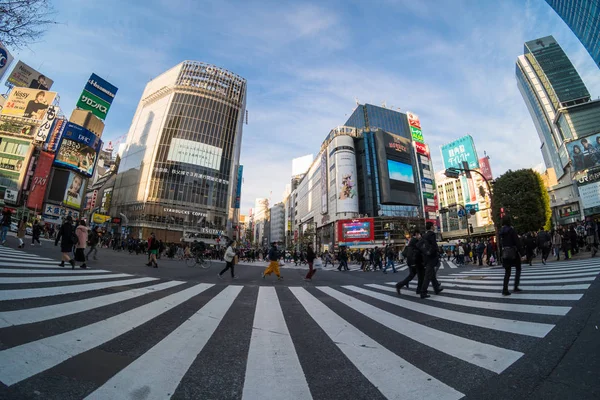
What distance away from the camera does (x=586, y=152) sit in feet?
127

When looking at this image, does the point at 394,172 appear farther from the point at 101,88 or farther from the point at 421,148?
the point at 101,88

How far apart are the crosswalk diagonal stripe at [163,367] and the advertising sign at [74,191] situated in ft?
220

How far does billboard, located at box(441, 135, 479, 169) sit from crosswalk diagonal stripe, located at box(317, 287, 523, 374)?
79.3m

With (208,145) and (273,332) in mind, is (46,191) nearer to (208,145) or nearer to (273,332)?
(208,145)

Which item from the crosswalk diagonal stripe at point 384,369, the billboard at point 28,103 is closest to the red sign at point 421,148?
the crosswalk diagonal stripe at point 384,369

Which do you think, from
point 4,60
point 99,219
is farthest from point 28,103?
point 4,60

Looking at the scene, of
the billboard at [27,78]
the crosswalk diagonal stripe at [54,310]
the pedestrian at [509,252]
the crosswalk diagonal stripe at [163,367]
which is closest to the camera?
the crosswalk diagonal stripe at [163,367]

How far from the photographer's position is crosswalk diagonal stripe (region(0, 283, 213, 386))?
180 centimetres

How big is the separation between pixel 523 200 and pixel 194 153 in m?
54.6

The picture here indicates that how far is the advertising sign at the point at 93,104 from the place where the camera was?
55.8m

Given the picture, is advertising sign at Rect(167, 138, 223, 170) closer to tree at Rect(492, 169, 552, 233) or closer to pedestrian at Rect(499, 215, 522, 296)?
tree at Rect(492, 169, 552, 233)

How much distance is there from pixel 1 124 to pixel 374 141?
8252 centimetres

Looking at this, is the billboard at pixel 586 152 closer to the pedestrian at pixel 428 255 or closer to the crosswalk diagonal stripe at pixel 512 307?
the pedestrian at pixel 428 255

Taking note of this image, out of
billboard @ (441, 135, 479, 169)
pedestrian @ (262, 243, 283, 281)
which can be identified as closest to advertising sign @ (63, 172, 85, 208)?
pedestrian @ (262, 243, 283, 281)
